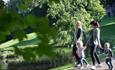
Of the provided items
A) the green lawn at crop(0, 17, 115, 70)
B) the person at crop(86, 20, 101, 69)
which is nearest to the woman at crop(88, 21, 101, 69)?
the person at crop(86, 20, 101, 69)

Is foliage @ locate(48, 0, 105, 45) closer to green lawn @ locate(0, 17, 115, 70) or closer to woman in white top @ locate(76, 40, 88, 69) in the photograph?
green lawn @ locate(0, 17, 115, 70)

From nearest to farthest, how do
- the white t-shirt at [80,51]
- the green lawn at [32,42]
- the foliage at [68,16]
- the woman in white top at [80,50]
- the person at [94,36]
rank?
the green lawn at [32,42]
the person at [94,36]
the woman in white top at [80,50]
the white t-shirt at [80,51]
the foliage at [68,16]

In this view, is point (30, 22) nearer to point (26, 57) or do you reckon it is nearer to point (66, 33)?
point (26, 57)

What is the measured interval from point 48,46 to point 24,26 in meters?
0.18

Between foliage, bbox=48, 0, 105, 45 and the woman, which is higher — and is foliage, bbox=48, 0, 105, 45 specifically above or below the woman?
above

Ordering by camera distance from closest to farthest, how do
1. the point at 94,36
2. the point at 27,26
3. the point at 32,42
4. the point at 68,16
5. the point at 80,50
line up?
the point at 27,26 < the point at 94,36 < the point at 80,50 < the point at 68,16 < the point at 32,42

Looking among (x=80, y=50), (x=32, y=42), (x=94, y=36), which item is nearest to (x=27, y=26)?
(x=94, y=36)

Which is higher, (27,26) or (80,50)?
(80,50)

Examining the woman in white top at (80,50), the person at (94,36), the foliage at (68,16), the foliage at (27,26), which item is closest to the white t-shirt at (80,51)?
the woman in white top at (80,50)

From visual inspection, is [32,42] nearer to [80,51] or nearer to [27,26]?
[80,51]

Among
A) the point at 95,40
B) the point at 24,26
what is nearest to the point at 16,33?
the point at 24,26

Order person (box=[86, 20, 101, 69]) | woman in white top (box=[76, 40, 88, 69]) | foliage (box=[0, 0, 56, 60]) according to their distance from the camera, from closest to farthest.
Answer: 1. foliage (box=[0, 0, 56, 60])
2. person (box=[86, 20, 101, 69])
3. woman in white top (box=[76, 40, 88, 69])

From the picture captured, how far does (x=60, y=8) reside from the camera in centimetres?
4059

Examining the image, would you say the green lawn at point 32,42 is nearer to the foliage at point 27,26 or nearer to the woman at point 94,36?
the foliage at point 27,26
